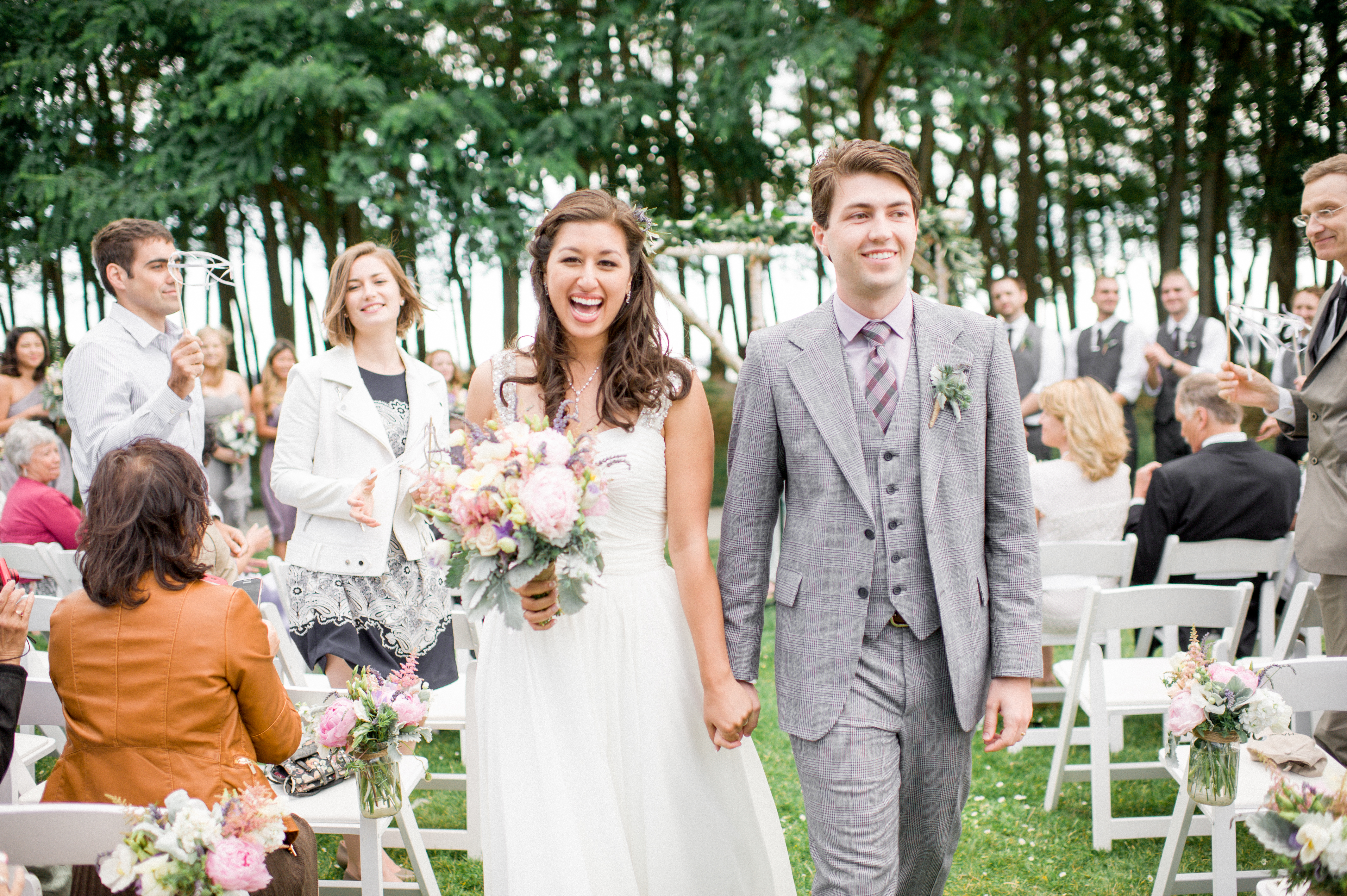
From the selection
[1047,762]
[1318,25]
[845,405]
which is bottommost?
[1047,762]

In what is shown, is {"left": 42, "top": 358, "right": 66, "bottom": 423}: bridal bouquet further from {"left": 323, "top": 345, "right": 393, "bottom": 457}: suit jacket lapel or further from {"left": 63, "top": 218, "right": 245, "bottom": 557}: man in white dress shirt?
{"left": 323, "top": 345, "right": 393, "bottom": 457}: suit jacket lapel

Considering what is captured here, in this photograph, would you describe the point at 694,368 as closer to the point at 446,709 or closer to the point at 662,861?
the point at 662,861

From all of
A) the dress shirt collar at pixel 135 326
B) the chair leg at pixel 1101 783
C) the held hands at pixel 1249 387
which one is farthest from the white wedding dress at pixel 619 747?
the held hands at pixel 1249 387

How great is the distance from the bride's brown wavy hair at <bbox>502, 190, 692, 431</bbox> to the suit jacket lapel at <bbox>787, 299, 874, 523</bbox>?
369 millimetres

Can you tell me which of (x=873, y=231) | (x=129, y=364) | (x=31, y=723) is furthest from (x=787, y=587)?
(x=129, y=364)

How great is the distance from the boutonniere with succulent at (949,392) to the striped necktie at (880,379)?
0.33 feet

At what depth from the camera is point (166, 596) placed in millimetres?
2467

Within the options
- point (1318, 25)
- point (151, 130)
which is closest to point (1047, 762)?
point (151, 130)

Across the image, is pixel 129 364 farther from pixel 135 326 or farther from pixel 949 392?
pixel 949 392

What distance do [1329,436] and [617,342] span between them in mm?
2540

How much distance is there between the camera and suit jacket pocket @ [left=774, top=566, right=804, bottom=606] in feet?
8.46

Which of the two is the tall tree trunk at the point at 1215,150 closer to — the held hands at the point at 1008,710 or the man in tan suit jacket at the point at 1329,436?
the man in tan suit jacket at the point at 1329,436

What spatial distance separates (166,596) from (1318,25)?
65.6 ft

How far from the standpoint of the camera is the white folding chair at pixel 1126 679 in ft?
13.0
